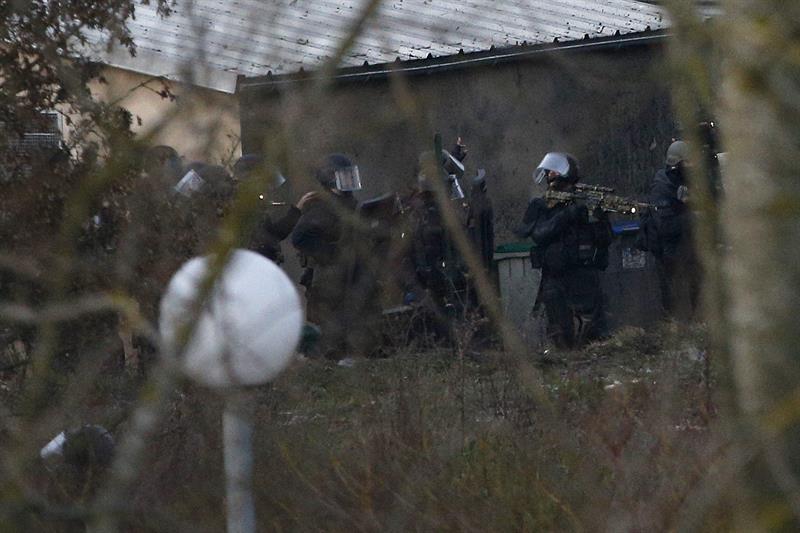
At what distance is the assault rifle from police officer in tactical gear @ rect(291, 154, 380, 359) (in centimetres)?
153

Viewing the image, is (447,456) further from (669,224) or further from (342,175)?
(669,224)

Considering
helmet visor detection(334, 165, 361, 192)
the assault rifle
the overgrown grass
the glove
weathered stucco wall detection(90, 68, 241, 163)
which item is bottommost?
the overgrown grass

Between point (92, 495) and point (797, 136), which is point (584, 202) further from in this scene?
point (797, 136)

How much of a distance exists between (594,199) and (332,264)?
2280mm

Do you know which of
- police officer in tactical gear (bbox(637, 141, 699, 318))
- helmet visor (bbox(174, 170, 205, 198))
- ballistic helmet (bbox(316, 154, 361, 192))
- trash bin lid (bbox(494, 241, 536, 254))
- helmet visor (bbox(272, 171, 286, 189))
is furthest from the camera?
trash bin lid (bbox(494, 241, 536, 254))

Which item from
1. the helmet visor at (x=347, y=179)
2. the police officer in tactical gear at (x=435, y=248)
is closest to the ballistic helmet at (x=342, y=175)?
the helmet visor at (x=347, y=179)

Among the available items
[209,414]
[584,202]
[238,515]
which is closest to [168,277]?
[209,414]

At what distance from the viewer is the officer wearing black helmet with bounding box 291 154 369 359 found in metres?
8.73

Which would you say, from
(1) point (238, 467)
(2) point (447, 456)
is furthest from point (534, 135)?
(1) point (238, 467)

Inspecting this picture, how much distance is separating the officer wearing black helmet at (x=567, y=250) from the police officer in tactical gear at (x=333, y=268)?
149cm

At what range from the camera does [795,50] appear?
1954mm

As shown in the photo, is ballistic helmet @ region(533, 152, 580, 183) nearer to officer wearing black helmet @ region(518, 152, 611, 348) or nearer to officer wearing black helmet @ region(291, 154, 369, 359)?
officer wearing black helmet @ region(518, 152, 611, 348)

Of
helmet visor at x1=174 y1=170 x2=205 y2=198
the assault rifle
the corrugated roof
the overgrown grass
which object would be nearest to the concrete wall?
the assault rifle

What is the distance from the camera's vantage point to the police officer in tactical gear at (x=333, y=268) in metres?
8.62
